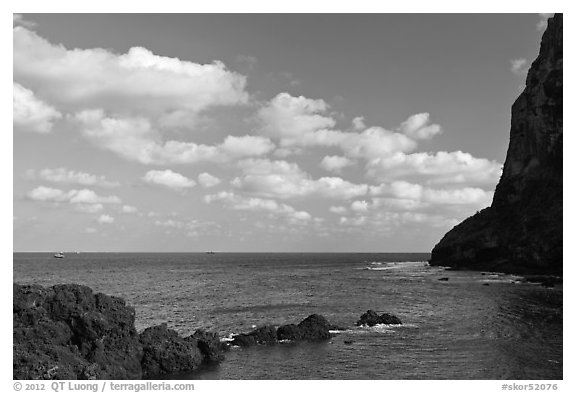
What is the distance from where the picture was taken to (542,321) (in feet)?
157

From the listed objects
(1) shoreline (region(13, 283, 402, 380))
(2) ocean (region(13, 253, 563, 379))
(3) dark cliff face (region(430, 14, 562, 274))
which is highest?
(3) dark cliff face (region(430, 14, 562, 274))

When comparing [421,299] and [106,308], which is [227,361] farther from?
[421,299]

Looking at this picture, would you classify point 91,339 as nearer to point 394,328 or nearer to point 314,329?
point 314,329

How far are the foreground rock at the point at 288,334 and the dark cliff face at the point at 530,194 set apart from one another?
7504 cm

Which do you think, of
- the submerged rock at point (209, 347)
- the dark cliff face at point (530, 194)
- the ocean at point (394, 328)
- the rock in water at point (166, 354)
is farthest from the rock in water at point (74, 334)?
the dark cliff face at point (530, 194)

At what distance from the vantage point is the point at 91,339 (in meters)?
30.4

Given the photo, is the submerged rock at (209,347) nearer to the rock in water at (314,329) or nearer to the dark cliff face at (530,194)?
the rock in water at (314,329)

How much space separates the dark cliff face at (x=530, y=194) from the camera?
10269cm

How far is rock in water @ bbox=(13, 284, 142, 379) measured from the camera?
2662cm

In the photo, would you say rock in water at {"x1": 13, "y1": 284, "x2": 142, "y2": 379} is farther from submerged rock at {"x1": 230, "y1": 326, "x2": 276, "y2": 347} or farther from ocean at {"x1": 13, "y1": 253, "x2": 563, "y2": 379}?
submerged rock at {"x1": 230, "y1": 326, "x2": 276, "y2": 347}

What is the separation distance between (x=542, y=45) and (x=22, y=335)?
5649 inches

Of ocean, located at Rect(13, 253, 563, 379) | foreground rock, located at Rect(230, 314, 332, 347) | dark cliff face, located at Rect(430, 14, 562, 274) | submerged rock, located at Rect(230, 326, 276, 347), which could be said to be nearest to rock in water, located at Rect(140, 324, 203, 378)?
ocean, located at Rect(13, 253, 563, 379)

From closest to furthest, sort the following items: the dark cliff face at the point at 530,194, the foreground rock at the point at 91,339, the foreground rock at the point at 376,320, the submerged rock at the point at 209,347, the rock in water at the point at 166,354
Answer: the foreground rock at the point at 91,339
the rock in water at the point at 166,354
the submerged rock at the point at 209,347
the foreground rock at the point at 376,320
the dark cliff face at the point at 530,194

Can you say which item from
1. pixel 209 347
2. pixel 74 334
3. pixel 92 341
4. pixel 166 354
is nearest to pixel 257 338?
pixel 209 347
